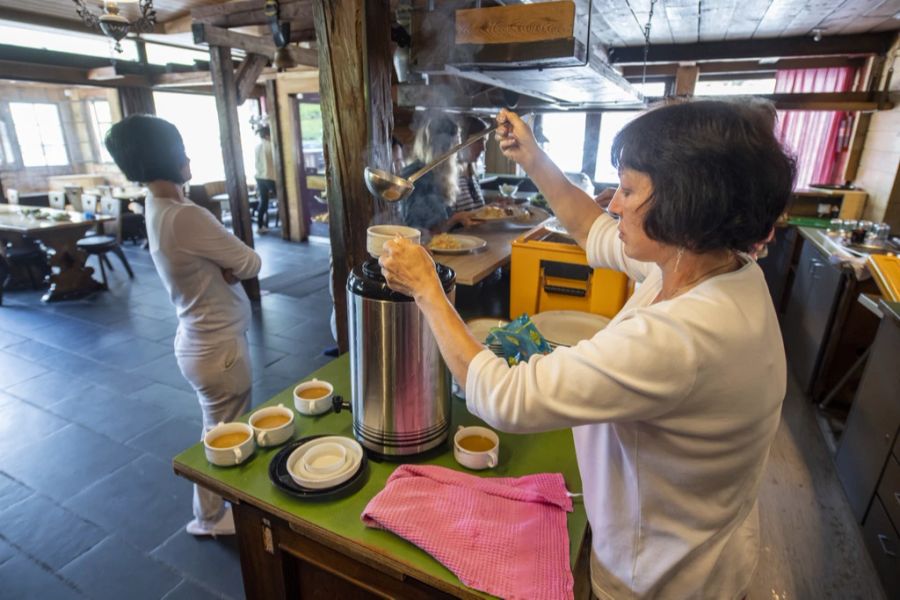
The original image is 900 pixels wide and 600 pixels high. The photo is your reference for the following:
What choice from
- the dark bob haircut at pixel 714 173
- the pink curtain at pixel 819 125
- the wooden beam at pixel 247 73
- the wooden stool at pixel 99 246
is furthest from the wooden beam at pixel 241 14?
the pink curtain at pixel 819 125

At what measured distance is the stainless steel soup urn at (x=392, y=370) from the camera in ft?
3.75

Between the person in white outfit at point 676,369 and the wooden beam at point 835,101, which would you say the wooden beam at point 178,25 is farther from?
the person in white outfit at point 676,369

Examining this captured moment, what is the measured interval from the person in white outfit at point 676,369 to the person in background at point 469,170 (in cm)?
275

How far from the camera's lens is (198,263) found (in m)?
1.91

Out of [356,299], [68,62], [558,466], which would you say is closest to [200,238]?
[356,299]

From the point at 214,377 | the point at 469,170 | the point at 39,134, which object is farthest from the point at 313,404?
the point at 39,134

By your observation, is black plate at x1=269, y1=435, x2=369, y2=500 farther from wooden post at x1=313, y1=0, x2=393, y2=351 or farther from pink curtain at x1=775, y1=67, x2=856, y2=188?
pink curtain at x1=775, y1=67, x2=856, y2=188

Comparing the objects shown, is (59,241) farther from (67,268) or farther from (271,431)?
(271,431)

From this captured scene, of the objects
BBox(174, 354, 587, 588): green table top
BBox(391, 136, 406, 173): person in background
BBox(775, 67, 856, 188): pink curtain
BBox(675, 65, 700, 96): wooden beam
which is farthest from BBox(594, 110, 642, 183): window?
BBox(174, 354, 587, 588): green table top

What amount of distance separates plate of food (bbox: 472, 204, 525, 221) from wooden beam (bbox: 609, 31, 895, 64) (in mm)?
3330

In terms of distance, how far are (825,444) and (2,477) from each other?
15.8 ft

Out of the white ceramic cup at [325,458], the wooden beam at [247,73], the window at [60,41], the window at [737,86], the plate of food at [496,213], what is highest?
the window at [60,41]

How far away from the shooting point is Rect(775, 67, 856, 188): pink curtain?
537 centimetres

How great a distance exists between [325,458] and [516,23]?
149 centimetres
